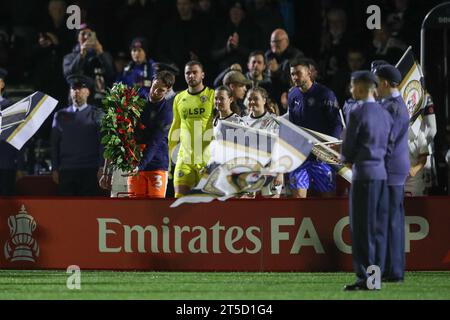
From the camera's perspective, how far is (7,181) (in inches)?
669

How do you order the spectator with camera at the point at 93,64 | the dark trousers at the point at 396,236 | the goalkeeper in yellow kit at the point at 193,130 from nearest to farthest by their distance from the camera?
1. the dark trousers at the point at 396,236
2. the goalkeeper in yellow kit at the point at 193,130
3. the spectator with camera at the point at 93,64

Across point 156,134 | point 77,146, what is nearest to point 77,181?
point 77,146

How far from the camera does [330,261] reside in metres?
13.2

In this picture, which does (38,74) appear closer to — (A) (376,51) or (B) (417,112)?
(A) (376,51)

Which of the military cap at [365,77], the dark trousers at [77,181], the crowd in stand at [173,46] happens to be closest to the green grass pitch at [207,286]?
the military cap at [365,77]

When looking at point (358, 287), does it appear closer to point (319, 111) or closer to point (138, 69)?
point (319, 111)

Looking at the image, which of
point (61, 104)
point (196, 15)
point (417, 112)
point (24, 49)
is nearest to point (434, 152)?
point (417, 112)

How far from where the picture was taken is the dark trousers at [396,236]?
39.1 ft

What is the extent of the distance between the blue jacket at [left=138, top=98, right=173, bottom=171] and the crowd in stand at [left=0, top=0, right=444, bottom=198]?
98 cm

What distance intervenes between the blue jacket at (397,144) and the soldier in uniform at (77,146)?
17.8 ft

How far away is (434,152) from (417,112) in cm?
202

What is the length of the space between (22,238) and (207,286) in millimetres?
2621

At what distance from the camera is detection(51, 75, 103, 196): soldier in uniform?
16.4 meters

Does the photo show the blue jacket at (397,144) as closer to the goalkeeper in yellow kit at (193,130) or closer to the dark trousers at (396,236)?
the dark trousers at (396,236)
